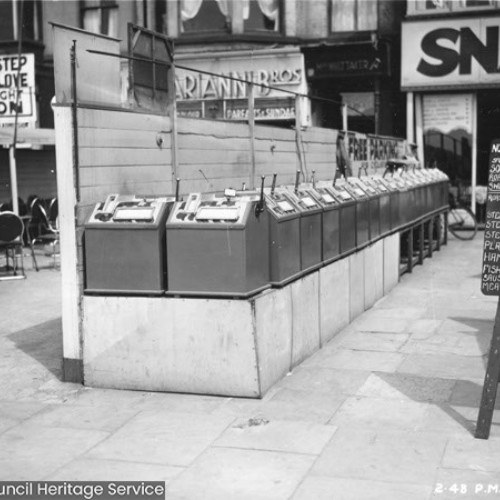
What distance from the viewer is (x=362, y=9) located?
1895 centimetres

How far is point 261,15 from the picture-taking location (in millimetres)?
19516

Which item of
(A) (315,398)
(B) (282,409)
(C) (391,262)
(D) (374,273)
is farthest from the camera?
(C) (391,262)

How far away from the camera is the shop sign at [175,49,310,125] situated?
1916 cm

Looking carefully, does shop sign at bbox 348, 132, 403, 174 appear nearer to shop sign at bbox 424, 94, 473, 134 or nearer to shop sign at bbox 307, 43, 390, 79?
shop sign at bbox 424, 94, 473, 134

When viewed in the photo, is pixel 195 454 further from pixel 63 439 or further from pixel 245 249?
pixel 245 249

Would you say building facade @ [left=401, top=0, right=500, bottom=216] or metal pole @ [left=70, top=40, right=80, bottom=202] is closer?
metal pole @ [left=70, top=40, right=80, bottom=202]

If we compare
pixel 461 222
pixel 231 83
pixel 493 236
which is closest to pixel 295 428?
pixel 493 236

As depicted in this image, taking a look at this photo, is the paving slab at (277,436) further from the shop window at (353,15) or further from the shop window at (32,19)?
the shop window at (32,19)

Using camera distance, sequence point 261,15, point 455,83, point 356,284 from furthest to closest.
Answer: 1. point 261,15
2. point 455,83
3. point 356,284

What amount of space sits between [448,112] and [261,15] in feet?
16.2

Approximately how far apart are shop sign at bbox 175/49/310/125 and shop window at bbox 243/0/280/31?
714 millimetres

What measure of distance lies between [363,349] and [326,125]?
1367 centimetres

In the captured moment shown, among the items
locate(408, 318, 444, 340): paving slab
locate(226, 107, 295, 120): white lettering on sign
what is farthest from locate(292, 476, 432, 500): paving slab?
locate(226, 107, 295, 120): white lettering on sign

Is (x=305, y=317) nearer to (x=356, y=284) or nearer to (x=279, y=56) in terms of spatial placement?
(x=356, y=284)
